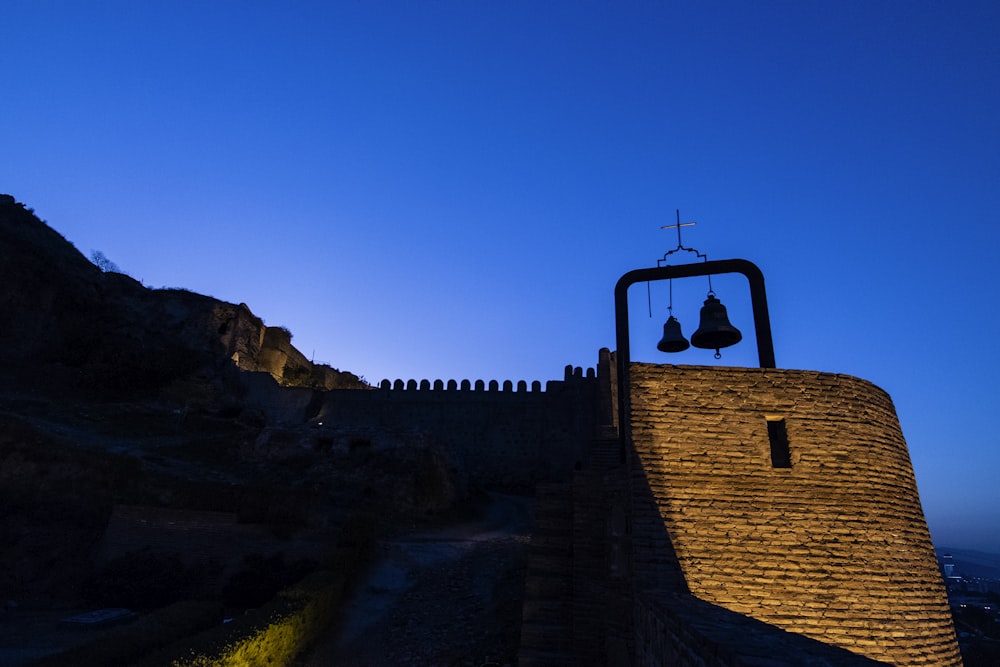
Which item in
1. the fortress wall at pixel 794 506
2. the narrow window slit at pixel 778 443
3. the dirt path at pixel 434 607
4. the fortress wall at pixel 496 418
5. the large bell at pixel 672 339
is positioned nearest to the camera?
the fortress wall at pixel 794 506

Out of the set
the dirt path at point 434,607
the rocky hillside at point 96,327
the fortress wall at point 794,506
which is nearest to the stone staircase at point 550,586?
the dirt path at point 434,607

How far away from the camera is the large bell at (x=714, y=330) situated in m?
6.84

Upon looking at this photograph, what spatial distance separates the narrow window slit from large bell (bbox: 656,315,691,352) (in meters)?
1.56

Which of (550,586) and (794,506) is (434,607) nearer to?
Answer: (550,586)

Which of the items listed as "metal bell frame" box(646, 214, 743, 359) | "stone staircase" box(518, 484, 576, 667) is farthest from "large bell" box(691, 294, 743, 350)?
"stone staircase" box(518, 484, 576, 667)

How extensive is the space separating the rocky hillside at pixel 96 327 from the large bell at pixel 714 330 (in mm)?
29871

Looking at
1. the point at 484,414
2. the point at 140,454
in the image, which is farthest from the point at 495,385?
the point at 140,454

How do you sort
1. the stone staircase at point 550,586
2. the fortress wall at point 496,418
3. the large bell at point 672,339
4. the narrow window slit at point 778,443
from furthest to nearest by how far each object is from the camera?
the fortress wall at point 496,418 → the large bell at point 672,339 → the stone staircase at point 550,586 → the narrow window slit at point 778,443

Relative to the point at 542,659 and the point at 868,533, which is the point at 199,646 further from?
the point at 868,533

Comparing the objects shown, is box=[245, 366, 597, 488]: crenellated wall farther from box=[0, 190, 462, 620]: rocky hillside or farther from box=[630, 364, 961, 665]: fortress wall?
box=[630, 364, 961, 665]: fortress wall

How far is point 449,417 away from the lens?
104ft

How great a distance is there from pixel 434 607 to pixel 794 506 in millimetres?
7870

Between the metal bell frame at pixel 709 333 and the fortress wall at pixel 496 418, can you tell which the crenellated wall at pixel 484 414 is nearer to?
the fortress wall at pixel 496 418

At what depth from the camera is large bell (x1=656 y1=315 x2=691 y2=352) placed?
729cm
